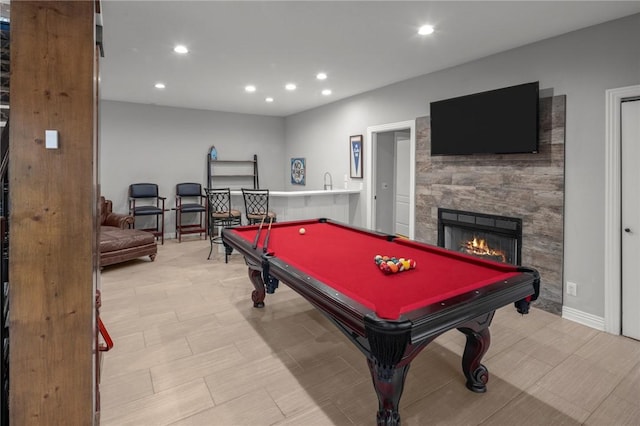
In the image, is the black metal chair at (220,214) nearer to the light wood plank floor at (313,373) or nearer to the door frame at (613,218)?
the light wood plank floor at (313,373)

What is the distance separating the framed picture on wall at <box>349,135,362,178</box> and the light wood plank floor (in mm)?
2973

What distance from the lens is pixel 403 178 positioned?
21.2ft

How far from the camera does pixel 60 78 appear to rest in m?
1.43

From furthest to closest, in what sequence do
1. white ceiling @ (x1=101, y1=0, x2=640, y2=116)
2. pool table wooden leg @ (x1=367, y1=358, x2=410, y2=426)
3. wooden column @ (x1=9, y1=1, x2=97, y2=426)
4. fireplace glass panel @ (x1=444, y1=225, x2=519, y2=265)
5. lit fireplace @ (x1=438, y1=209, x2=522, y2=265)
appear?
fireplace glass panel @ (x1=444, y1=225, x2=519, y2=265) → lit fireplace @ (x1=438, y1=209, x2=522, y2=265) → white ceiling @ (x1=101, y1=0, x2=640, y2=116) → pool table wooden leg @ (x1=367, y1=358, x2=410, y2=426) → wooden column @ (x1=9, y1=1, x2=97, y2=426)

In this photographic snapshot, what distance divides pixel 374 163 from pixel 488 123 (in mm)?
2106

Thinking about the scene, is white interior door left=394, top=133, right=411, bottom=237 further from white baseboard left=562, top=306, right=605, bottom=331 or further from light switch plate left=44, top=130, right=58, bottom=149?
light switch plate left=44, top=130, right=58, bottom=149

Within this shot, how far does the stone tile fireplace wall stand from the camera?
11.0ft

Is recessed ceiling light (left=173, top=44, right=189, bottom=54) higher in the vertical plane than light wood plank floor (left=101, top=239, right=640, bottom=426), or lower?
higher

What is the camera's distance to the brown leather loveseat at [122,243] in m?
4.66

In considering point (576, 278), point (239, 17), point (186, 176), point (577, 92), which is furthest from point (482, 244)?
point (186, 176)

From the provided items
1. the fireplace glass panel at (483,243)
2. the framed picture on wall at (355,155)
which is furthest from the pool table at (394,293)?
the framed picture on wall at (355,155)

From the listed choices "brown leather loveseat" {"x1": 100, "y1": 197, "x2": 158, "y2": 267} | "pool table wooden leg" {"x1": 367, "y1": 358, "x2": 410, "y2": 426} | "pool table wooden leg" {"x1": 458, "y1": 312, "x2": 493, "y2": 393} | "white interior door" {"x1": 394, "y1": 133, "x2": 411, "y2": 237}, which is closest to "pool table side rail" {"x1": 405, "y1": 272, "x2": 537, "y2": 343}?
"pool table wooden leg" {"x1": 367, "y1": 358, "x2": 410, "y2": 426}

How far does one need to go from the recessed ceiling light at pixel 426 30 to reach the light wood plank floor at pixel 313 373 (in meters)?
2.64

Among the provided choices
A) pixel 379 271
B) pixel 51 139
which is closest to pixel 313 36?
pixel 379 271
